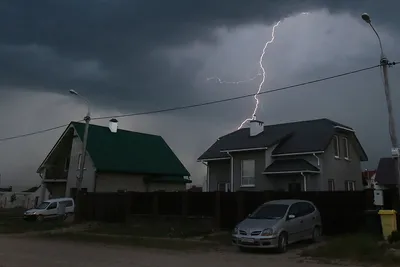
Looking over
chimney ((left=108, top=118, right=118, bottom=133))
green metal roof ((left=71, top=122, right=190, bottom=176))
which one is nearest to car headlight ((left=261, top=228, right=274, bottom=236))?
green metal roof ((left=71, top=122, right=190, bottom=176))

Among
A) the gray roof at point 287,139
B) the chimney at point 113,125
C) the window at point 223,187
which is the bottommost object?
the window at point 223,187

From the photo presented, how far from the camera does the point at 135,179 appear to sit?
38.6 metres

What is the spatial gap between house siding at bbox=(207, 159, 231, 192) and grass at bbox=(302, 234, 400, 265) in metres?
18.2

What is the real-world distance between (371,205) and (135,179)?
23384mm

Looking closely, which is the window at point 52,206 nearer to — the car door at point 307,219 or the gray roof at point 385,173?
the car door at point 307,219

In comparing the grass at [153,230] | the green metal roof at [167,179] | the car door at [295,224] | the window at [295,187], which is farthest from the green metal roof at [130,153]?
the car door at [295,224]

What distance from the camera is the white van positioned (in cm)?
2992

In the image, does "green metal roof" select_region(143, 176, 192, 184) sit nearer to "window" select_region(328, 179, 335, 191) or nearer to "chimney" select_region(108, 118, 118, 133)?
"chimney" select_region(108, 118, 118, 133)

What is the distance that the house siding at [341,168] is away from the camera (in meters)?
29.8

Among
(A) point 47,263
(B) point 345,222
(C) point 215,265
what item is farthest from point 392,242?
(A) point 47,263

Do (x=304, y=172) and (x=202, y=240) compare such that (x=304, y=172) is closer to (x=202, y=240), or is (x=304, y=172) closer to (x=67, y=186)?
(x=202, y=240)

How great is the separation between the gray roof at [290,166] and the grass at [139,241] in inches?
446

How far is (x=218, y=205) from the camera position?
2258 cm

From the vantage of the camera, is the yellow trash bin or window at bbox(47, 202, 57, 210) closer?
the yellow trash bin
